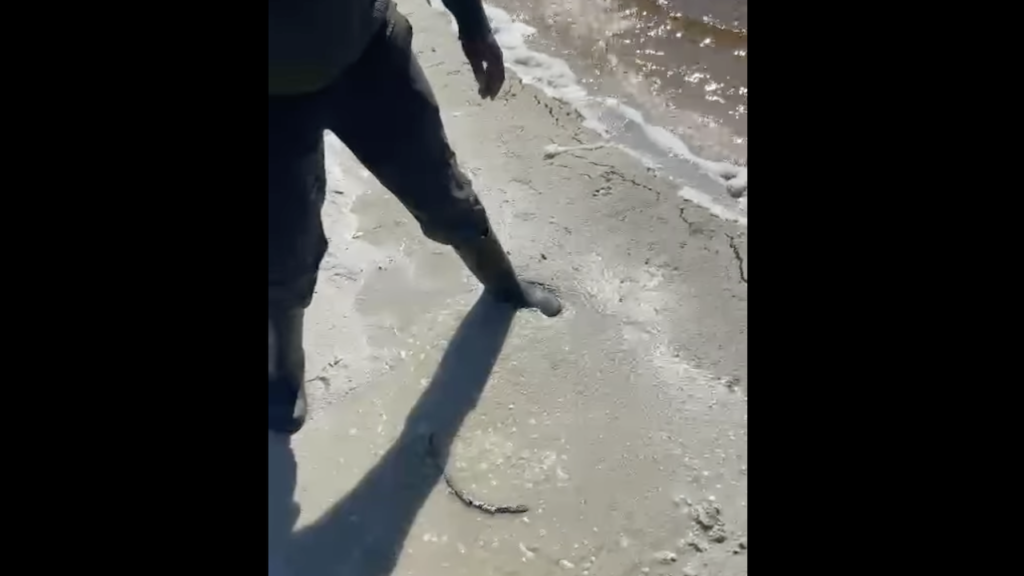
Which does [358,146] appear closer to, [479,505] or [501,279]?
[501,279]

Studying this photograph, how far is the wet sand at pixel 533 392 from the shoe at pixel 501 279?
43mm

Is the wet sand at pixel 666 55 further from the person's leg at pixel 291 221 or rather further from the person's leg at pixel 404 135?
the person's leg at pixel 291 221

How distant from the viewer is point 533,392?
2.53m

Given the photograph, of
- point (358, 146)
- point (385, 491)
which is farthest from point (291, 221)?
point (385, 491)

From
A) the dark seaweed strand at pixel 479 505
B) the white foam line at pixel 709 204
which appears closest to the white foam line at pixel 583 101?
the white foam line at pixel 709 204

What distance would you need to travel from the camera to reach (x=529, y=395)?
8.27ft

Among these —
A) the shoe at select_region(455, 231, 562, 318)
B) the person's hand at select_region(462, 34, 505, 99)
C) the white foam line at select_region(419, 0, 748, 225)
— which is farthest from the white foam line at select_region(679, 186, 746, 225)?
the person's hand at select_region(462, 34, 505, 99)

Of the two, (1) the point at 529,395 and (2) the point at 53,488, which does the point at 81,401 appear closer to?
(2) the point at 53,488

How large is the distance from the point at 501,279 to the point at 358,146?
67 cm

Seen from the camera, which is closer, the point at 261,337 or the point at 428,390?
the point at 261,337

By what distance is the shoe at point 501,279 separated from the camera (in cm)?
254

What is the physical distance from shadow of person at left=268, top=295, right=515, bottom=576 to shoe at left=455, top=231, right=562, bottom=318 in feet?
0.41
